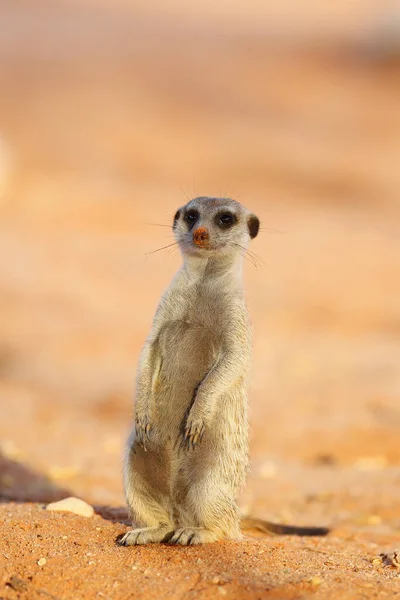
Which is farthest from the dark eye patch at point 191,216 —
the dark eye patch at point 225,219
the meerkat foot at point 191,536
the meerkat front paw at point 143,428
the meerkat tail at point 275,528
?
the meerkat tail at point 275,528

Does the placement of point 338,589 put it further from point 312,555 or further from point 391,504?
point 391,504

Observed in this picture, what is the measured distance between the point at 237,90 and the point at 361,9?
18.2m

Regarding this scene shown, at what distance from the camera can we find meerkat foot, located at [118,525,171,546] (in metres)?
4.32

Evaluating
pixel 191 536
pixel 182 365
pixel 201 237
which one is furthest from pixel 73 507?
pixel 201 237

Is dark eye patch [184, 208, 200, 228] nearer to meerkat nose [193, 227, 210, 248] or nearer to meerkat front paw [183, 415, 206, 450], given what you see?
meerkat nose [193, 227, 210, 248]

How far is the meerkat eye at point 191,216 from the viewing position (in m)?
4.91

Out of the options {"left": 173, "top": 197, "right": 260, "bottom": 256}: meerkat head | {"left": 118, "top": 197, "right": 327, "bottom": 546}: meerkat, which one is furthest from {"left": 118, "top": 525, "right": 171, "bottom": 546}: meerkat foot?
{"left": 173, "top": 197, "right": 260, "bottom": 256}: meerkat head

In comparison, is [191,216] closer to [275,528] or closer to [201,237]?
[201,237]

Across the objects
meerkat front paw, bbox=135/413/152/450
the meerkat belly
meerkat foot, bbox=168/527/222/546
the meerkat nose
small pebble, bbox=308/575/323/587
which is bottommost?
meerkat foot, bbox=168/527/222/546

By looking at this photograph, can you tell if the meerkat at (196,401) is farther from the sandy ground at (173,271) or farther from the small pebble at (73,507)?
the small pebble at (73,507)

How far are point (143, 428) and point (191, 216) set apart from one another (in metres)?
1.22

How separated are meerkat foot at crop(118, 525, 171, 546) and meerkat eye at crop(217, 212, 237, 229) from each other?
1.65m

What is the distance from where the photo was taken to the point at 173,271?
60.5 ft

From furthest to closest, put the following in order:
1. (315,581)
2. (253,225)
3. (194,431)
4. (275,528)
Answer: (275,528)
(253,225)
(194,431)
(315,581)
